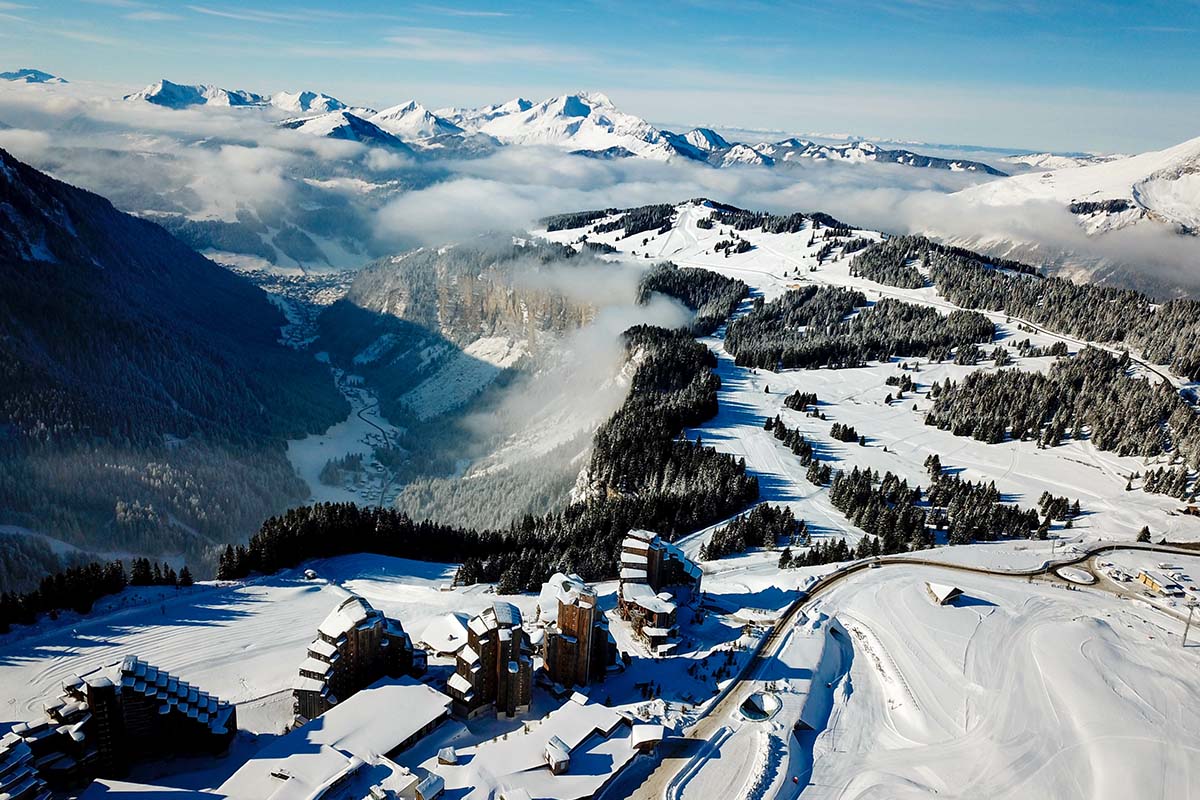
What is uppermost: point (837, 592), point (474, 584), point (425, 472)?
point (837, 592)

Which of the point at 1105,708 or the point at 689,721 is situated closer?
the point at 689,721

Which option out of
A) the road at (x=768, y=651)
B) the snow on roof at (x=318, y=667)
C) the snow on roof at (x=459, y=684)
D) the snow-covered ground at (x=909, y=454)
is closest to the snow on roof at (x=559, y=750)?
the road at (x=768, y=651)

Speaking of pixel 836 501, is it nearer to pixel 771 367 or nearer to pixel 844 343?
pixel 771 367

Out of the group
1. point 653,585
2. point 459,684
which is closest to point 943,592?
point 653,585

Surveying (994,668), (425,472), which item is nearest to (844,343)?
(425,472)

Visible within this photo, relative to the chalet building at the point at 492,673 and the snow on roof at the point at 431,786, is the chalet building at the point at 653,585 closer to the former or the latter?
the chalet building at the point at 492,673

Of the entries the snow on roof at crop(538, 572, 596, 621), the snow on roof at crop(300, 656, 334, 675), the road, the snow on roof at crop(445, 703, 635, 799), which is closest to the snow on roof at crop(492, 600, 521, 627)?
the snow on roof at crop(538, 572, 596, 621)
